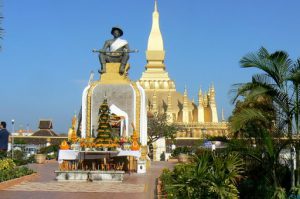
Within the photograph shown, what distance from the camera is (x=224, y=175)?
394 inches

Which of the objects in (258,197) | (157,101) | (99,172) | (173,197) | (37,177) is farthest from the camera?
(157,101)

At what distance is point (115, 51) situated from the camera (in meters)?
23.5

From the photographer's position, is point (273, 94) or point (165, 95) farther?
point (165, 95)

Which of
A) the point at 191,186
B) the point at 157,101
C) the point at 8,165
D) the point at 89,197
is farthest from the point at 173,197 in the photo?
the point at 157,101

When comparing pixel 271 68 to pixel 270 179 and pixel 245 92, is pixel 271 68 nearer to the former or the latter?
pixel 245 92

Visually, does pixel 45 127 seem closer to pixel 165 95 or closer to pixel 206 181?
pixel 165 95

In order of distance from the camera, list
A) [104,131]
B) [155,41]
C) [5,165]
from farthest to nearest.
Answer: [155,41], [104,131], [5,165]

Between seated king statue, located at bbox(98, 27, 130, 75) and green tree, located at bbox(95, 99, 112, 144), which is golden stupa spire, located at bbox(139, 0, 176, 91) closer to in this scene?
seated king statue, located at bbox(98, 27, 130, 75)

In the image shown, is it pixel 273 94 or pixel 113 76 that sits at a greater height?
pixel 113 76

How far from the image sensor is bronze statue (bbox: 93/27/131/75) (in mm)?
23391

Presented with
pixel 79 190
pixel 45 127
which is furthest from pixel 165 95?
pixel 79 190

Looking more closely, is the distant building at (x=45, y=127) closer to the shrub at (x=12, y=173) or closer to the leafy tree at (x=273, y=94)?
the shrub at (x=12, y=173)

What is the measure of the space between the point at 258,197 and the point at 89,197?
3.96 meters

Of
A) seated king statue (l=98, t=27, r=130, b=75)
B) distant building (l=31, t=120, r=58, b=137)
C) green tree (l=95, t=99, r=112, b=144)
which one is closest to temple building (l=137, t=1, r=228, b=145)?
distant building (l=31, t=120, r=58, b=137)
